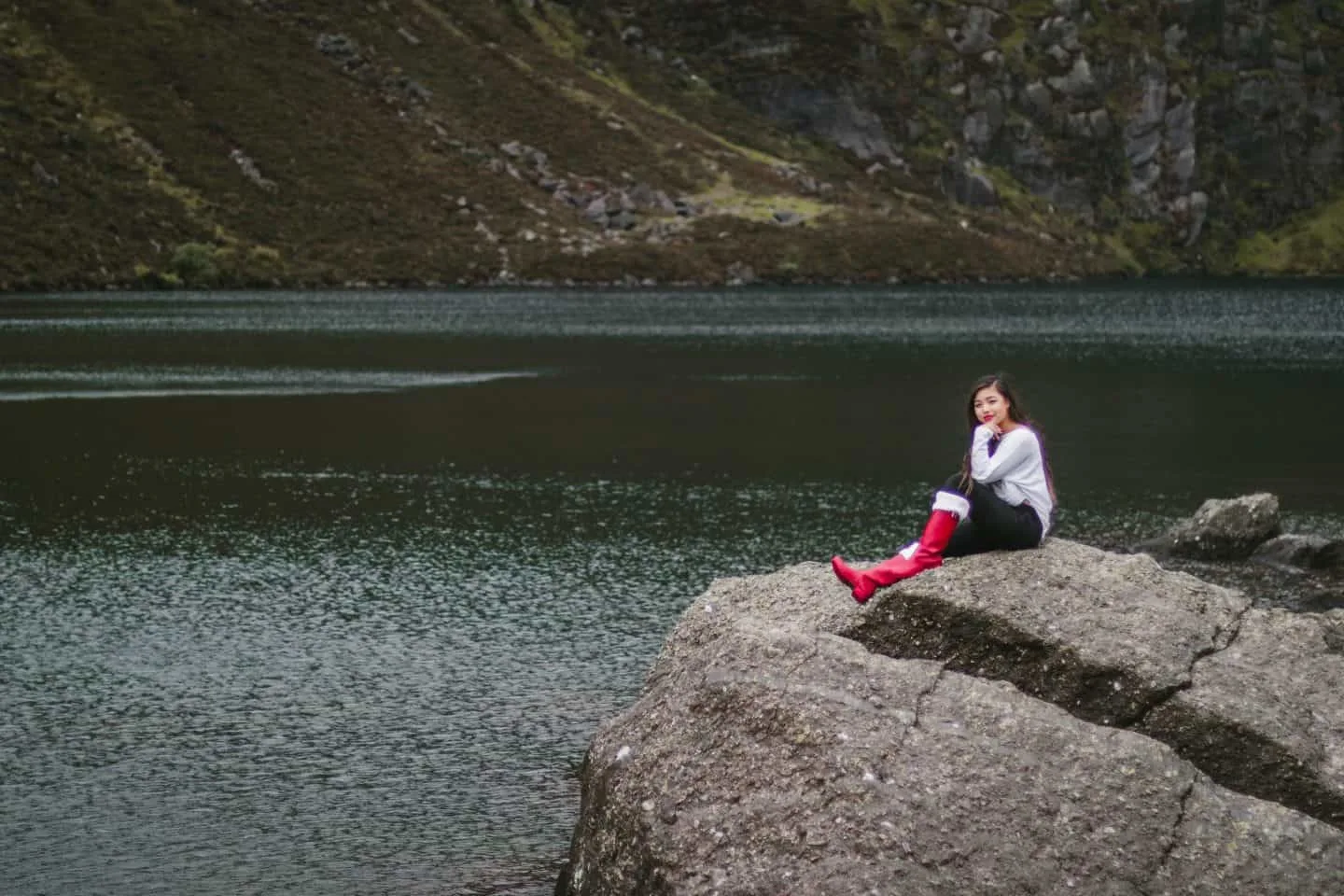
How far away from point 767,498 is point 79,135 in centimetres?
17109

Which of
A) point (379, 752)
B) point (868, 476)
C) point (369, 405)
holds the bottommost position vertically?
point (369, 405)

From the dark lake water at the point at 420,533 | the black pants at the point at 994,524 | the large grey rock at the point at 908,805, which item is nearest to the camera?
the large grey rock at the point at 908,805

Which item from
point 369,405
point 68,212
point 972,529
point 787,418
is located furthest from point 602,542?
point 68,212

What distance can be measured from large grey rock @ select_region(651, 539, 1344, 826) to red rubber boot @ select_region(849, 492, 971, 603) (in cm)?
19

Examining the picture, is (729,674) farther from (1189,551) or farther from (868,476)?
(868,476)

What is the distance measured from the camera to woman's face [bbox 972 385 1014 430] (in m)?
16.4

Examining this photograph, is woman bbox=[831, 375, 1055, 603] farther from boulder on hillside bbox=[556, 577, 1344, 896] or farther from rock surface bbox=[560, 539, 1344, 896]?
boulder on hillside bbox=[556, 577, 1344, 896]

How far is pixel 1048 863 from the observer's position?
12477mm

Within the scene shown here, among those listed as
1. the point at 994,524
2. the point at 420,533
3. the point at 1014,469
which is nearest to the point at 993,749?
the point at 994,524

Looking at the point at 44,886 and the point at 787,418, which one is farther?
the point at 787,418

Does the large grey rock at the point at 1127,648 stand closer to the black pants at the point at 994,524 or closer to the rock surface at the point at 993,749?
the rock surface at the point at 993,749

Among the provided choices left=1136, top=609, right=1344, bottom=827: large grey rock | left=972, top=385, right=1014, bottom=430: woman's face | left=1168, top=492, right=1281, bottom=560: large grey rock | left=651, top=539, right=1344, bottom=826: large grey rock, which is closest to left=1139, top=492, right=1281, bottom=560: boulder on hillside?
left=1168, top=492, right=1281, bottom=560: large grey rock

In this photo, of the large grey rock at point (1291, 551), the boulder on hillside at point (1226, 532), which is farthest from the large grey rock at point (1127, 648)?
the boulder on hillside at point (1226, 532)

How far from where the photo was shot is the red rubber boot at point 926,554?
1588 centimetres
